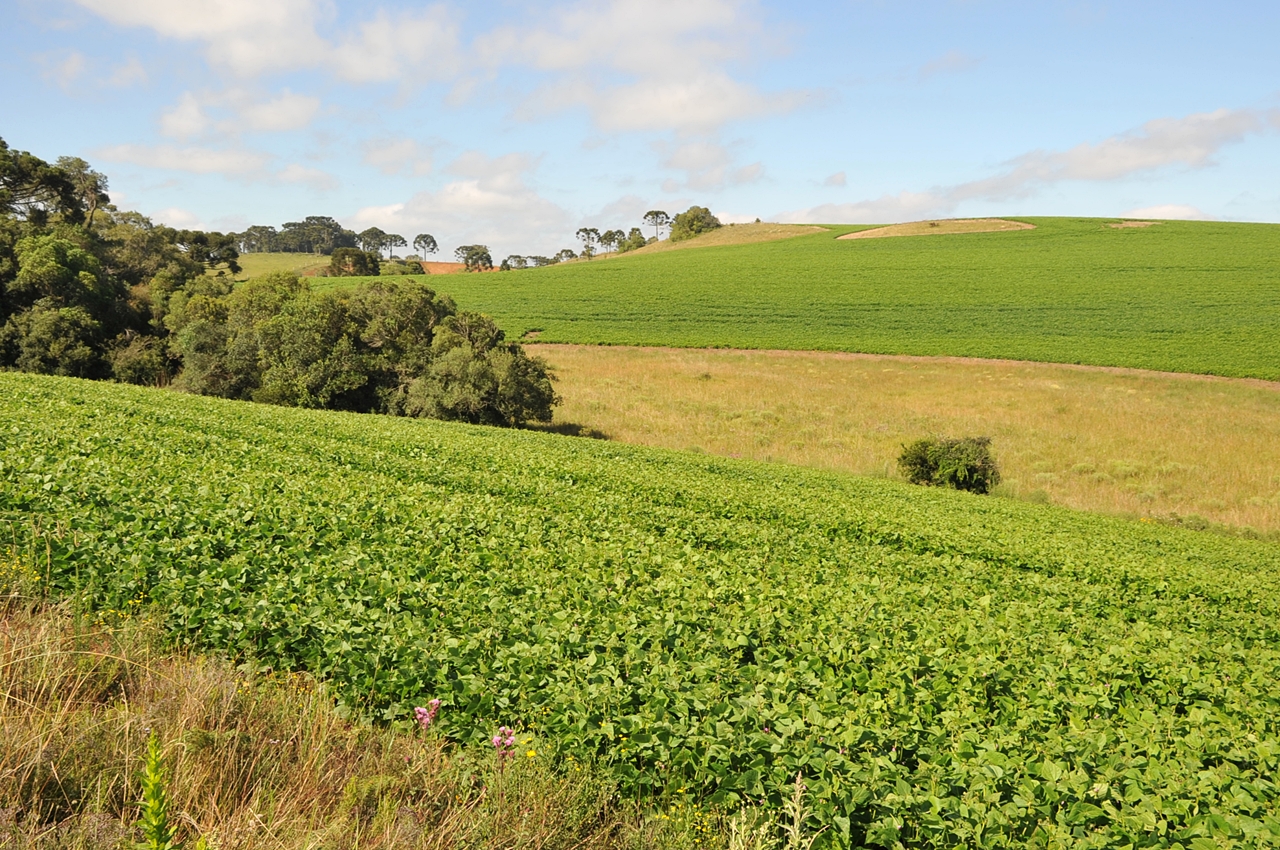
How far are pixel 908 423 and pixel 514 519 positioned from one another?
33843 mm

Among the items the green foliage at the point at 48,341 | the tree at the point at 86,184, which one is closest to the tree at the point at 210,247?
the tree at the point at 86,184

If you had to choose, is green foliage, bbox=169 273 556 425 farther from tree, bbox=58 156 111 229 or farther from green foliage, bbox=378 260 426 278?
green foliage, bbox=378 260 426 278

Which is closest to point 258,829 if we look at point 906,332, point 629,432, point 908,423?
point 629,432

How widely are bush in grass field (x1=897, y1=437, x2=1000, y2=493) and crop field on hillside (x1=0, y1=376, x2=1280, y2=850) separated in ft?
49.6

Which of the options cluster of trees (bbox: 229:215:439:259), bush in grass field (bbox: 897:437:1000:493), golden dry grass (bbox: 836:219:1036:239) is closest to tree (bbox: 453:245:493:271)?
cluster of trees (bbox: 229:215:439:259)

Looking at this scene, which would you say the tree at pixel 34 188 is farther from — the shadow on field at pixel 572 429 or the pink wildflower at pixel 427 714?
the pink wildflower at pixel 427 714

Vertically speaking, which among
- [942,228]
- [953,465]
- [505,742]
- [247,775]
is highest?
[942,228]

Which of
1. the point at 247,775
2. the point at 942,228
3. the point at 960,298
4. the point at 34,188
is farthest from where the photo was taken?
the point at 942,228

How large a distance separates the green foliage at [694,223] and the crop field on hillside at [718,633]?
14261cm

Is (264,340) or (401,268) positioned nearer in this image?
(264,340)

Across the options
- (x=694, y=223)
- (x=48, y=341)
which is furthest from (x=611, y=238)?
(x=48, y=341)

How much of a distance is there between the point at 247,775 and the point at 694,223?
154 metres

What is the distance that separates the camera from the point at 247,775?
447 cm

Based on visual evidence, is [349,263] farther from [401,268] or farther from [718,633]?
[718,633]
